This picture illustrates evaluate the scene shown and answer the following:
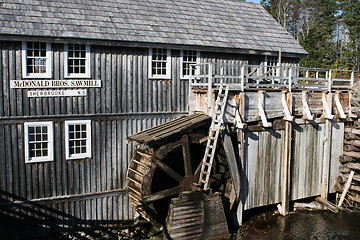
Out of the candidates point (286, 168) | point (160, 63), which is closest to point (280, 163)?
point (286, 168)

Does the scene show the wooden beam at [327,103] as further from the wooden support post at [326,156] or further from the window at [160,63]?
the window at [160,63]

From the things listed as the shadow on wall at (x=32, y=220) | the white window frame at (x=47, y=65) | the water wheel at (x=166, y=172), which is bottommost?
the shadow on wall at (x=32, y=220)

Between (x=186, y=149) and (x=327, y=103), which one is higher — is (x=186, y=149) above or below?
below

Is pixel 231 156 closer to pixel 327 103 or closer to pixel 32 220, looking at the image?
pixel 327 103

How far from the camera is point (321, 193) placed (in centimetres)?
1480

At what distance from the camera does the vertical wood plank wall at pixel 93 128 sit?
10.9 metres

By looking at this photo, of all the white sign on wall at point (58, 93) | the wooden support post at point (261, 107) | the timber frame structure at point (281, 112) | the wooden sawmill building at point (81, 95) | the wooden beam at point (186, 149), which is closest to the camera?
the wooden sawmill building at point (81, 95)

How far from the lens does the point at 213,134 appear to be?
12.3 meters

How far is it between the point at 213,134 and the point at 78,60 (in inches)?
182

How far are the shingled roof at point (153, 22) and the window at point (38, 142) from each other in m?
2.51

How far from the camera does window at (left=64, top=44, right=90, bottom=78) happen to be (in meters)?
11.6

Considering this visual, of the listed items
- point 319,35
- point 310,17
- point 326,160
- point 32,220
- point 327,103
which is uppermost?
point 310,17

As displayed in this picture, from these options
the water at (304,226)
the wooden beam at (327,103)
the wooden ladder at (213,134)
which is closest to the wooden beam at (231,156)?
the wooden ladder at (213,134)

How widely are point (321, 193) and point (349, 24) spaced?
36.5 meters
